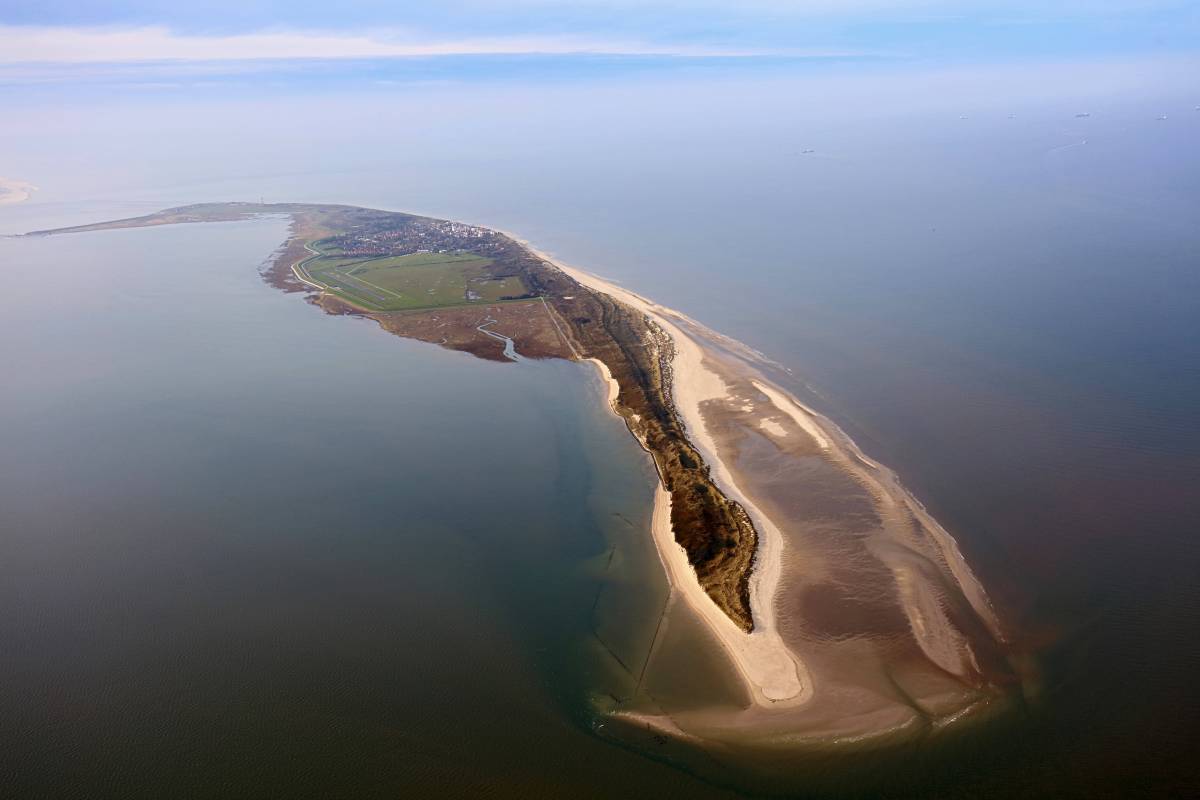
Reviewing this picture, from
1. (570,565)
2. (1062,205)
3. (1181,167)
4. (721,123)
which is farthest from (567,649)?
(721,123)

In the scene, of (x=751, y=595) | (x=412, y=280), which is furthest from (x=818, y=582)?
(x=412, y=280)

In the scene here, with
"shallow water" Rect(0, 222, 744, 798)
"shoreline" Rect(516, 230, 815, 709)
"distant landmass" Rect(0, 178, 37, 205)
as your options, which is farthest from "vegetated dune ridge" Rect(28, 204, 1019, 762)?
Result: "distant landmass" Rect(0, 178, 37, 205)

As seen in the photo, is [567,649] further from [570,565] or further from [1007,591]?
[1007,591]

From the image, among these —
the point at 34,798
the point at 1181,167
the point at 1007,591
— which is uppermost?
the point at 1181,167

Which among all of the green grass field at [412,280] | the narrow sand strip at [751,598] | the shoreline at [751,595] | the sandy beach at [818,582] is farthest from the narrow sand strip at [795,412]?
the green grass field at [412,280]

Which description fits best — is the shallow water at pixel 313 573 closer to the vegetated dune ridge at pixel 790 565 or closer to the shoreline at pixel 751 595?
the shoreline at pixel 751 595

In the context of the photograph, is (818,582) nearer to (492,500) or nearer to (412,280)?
(492,500)
